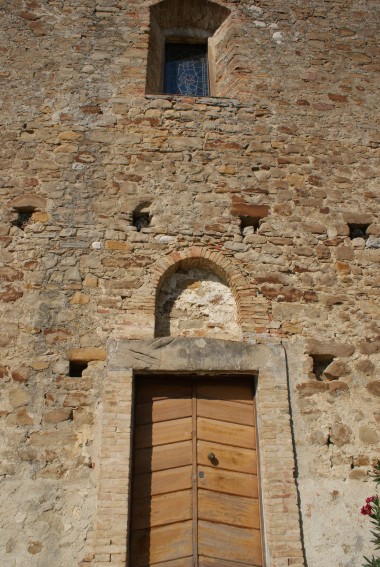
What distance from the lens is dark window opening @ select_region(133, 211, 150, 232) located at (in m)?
5.18

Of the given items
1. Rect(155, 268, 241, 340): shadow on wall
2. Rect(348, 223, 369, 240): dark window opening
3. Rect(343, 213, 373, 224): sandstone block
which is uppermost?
Rect(343, 213, 373, 224): sandstone block

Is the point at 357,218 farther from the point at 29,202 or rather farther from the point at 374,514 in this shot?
the point at 29,202

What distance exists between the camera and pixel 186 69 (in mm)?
6809

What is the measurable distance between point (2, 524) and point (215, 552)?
5.20ft

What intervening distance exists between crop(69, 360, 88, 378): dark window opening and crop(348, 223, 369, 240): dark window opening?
2.91 meters

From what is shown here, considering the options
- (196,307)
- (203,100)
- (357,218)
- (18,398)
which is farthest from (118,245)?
(357,218)

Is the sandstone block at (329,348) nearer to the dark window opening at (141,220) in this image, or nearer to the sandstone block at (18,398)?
the dark window opening at (141,220)

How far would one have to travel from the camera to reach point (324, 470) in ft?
14.0

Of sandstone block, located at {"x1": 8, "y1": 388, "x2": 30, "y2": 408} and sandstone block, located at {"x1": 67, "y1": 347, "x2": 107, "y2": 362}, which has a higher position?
sandstone block, located at {"x1": 67, "y1": 347, "x2": 107, "y2": 362}

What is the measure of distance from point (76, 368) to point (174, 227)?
1611 millimetres

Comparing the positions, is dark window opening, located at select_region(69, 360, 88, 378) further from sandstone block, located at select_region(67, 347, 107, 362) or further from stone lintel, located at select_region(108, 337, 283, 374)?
stone lintel, located at select_region(108, 337, 283, 374)

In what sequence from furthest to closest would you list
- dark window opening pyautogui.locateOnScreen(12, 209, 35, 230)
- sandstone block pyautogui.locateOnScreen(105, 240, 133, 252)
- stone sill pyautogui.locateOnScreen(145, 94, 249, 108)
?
stone sill pyautogui.locateOnScreen(145, 94, 249, 108)
dark window opening pyautogui.locateOnScreen(12, 209, 35, 230)
sandstone block pyautogui.locateOnScreen(105, 240, 133, 252)

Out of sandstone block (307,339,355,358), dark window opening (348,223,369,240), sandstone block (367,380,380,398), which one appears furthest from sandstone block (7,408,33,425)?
dark window opening (348,223,369,240)

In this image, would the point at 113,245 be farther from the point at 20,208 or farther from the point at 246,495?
the point at 246,495
